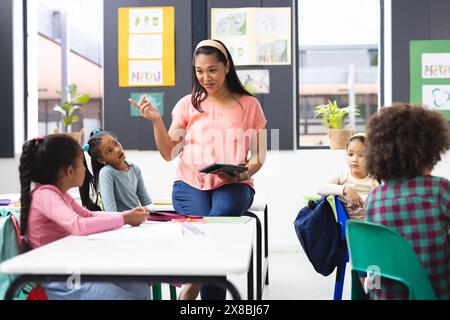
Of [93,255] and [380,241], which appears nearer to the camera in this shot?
[93,255]

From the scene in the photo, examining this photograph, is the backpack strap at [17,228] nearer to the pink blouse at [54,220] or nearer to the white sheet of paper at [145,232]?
the pink blouse at [54,220]

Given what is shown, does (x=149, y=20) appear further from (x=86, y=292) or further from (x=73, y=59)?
(x=86, y=292)

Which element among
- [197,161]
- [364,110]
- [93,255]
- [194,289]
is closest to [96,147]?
[197,161]

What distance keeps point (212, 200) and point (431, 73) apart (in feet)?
10.7

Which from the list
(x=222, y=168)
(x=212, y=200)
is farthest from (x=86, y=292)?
(x=212, y=200)

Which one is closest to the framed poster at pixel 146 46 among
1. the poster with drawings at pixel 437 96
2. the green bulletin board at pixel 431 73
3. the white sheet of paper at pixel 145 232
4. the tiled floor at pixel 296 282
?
A: the tiled floor at pixel 296 282

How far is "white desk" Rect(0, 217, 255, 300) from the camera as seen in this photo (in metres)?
1.33

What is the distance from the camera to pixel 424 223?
1.63m

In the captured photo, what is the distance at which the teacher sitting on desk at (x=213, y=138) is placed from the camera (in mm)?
2436

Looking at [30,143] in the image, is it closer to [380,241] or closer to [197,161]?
[197,161]

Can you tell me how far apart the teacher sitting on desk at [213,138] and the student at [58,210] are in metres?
0.47

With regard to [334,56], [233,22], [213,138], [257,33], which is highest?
[233,22]

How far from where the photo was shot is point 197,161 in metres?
2.49
